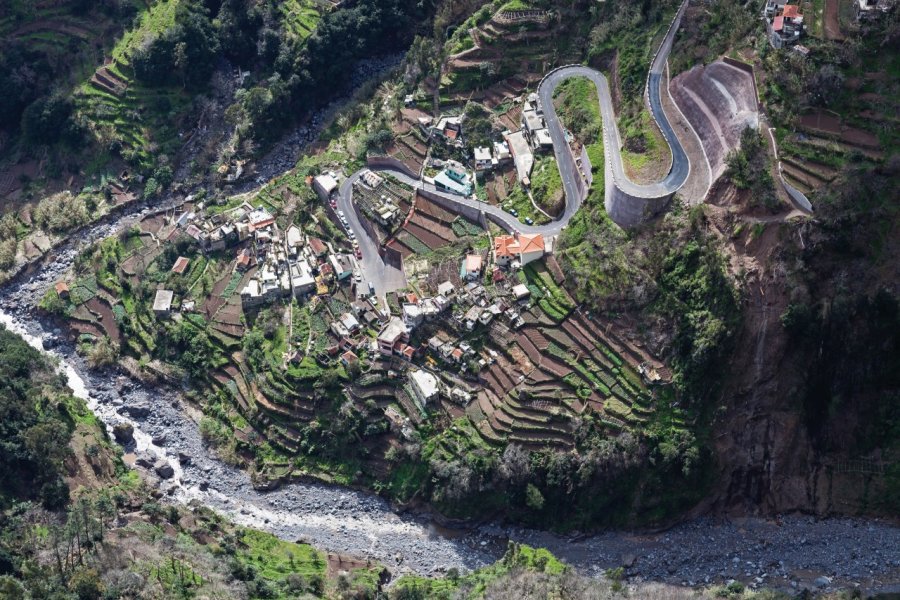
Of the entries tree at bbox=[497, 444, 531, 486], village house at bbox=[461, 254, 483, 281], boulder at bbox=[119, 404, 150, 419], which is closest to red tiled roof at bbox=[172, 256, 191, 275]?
boulder at bbox=[119, 404, 150, 419]

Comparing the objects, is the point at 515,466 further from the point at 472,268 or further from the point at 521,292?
the point at 472,268

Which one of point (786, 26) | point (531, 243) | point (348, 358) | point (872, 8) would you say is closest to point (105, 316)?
point (348, 358)

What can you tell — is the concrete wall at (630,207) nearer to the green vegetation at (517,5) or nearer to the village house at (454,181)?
the village house at (454,181)

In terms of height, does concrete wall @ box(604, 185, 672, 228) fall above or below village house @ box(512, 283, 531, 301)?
above

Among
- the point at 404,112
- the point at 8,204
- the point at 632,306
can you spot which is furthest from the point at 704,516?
the point at 8,204

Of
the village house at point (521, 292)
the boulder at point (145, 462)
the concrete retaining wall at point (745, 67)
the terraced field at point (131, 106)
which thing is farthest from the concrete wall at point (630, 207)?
the terraced field at point (131, 106)

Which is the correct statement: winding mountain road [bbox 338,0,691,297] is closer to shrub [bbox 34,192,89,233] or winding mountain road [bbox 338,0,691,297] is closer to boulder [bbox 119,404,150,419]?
boulder [bbox 119,404,150,419]
